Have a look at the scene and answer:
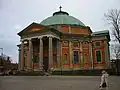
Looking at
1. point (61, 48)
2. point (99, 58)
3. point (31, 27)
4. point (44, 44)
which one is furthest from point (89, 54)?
point (31, 27)

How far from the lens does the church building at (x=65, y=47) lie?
188ft

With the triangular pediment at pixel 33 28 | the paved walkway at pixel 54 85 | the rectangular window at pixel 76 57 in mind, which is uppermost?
the triangular pediment at pixel 33 28

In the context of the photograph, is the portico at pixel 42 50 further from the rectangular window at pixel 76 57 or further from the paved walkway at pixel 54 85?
the paved walkway at pixel 54 85

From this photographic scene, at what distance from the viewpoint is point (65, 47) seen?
5984 centimetres

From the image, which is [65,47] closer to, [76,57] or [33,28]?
[76,57]

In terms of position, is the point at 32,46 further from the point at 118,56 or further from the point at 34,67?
the point at 118,56

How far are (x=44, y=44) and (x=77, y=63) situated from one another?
449 inches

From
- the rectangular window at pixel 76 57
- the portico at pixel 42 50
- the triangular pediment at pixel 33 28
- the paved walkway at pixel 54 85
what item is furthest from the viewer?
the rectangular window at pixel 76 57

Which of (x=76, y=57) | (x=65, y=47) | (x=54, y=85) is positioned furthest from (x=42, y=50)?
(x=54, y=85)

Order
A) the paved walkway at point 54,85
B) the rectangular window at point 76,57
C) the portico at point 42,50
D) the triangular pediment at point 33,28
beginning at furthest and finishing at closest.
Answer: the rectangular window at point 76,57 → the triangular pediment at point 33,28 → the portico at point 42,50 → the paved walkway at point 54,85

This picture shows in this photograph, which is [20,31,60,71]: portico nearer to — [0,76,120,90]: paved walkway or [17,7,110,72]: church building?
[17,7,110,72]: church building

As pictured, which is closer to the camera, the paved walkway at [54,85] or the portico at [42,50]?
the paved walkway at [54,85]

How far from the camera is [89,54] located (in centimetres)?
6122

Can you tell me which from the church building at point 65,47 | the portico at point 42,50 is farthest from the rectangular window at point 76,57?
the portico at point 42,50
